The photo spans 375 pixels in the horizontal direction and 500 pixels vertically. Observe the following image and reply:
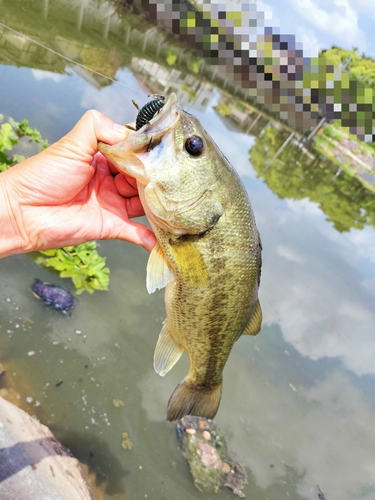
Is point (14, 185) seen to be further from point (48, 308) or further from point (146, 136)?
point (48, 308)

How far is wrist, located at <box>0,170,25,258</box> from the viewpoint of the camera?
7.37ft

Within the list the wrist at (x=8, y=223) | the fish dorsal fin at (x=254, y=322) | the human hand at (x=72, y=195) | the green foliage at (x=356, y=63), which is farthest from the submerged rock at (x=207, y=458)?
the green foliage at (x=356, y=63)

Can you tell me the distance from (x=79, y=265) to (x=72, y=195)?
2357mm

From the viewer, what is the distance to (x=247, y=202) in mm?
2172

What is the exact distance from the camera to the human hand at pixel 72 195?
2166mm

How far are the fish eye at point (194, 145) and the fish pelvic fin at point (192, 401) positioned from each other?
1.73m

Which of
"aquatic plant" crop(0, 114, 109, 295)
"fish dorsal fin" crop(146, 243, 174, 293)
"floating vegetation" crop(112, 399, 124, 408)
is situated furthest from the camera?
"aquatic plant" crop(0, 114, 109, 295)

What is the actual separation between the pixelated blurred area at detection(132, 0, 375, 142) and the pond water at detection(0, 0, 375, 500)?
15535 millimetres

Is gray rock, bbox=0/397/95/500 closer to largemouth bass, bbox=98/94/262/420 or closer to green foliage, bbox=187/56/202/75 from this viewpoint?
largemouth bass, bbox=98/94/262/420

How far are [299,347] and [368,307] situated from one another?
3198mm

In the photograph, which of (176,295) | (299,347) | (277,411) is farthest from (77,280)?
(299,347)

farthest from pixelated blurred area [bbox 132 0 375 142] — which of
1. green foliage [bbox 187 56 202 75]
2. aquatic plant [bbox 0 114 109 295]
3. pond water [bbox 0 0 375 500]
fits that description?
aquatic plant [bbox 0 114 109 295]

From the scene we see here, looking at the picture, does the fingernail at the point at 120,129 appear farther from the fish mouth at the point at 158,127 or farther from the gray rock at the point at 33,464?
the gray rock at the point at 33,464

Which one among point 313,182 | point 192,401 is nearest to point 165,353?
point 192,401
